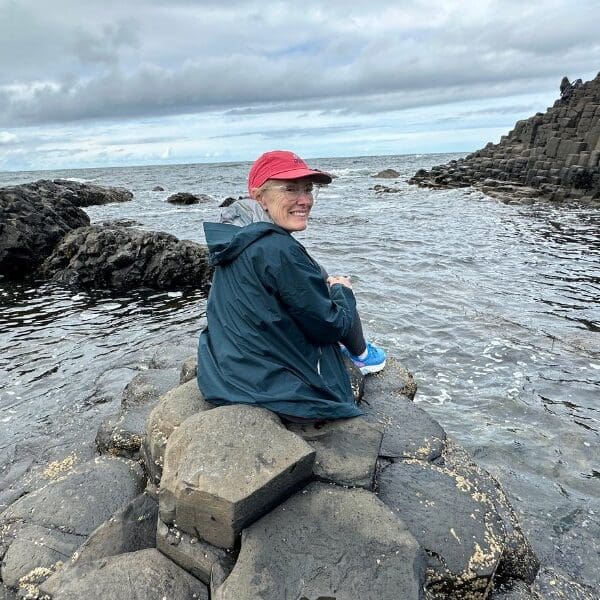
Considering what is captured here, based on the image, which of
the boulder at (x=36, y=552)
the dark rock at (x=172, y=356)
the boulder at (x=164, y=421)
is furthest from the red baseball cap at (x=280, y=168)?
the dark rock at (x=172, y=356)

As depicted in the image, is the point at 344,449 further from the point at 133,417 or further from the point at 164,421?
the point at 133,417

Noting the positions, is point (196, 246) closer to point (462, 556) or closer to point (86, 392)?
point (86, 392)

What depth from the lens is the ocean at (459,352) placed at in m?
5.29

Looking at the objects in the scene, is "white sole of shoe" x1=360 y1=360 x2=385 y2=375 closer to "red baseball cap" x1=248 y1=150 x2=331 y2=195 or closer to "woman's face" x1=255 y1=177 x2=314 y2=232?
"woman's face" x1=255 y1=177 x2=314 y2=232

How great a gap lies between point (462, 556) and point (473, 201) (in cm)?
3046

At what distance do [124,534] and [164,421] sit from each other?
2.74 ft

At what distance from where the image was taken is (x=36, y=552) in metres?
3.54

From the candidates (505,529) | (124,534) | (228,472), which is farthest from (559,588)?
(124,534)

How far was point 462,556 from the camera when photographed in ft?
10.7

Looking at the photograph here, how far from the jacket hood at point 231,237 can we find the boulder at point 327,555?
166 centimetres

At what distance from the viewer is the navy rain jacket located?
3508 millimetres

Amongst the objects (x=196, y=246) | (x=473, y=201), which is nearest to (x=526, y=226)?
(x=473, y=201)

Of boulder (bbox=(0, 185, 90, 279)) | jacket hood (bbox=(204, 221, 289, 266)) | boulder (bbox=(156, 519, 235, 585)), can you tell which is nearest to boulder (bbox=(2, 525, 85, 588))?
boulder (bbox=(156, 519, 235, 585))

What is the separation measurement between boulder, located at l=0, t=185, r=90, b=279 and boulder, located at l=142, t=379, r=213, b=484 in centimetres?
1144
